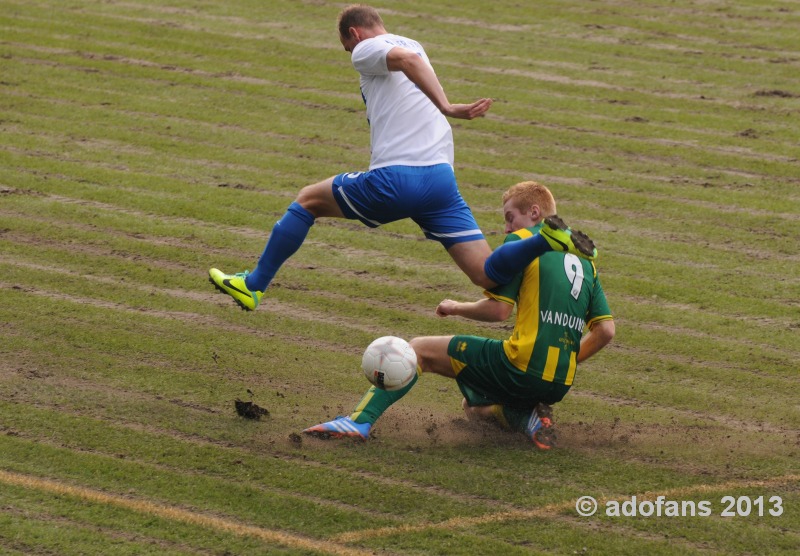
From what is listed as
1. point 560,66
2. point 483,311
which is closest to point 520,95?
point 560,66

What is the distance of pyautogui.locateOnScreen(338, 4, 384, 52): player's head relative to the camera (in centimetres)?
649

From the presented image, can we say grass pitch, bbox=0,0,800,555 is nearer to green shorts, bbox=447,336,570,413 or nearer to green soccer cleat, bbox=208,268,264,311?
green shorts, bbox=447,336,570,413

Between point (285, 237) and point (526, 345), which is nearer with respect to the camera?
point (526, 345)

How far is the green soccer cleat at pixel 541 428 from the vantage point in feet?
19.8

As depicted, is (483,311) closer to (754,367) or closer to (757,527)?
(757,527)

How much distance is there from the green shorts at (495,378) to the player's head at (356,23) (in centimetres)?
191

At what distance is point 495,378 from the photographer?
593 centimetres

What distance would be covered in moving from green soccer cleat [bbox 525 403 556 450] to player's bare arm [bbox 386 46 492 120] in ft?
5.50

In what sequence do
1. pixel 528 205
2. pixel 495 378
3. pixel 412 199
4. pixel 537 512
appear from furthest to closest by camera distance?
pixel 412 199
pixel 528 205
pixel 495 378
pixel 537 512

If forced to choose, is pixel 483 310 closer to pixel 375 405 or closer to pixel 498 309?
pixel 498 309

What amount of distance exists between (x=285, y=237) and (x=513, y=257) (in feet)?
5.37

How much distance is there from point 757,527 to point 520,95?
27.0 ft

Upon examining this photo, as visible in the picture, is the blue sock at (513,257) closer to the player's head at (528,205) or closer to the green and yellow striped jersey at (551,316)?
the green and yellow striped jersey at (551,316)

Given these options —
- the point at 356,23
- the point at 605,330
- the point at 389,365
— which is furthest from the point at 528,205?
the point at 356,23
